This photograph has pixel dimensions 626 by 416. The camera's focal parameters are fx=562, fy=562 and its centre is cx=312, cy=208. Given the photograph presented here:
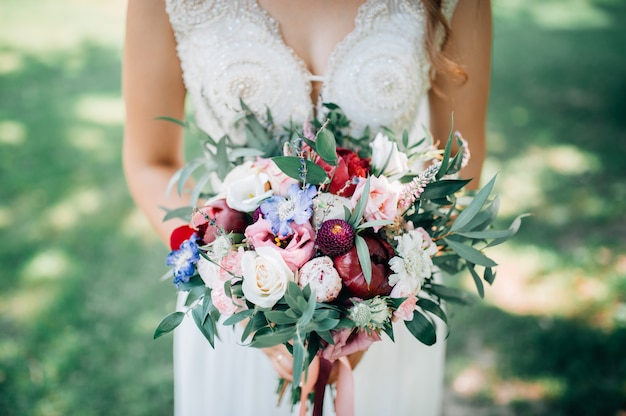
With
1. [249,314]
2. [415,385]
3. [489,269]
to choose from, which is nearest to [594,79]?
[415,385]

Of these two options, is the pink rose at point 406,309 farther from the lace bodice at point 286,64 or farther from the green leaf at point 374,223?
the lace bodice at point 286,64

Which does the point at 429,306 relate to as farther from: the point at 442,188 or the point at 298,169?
the point at 298,169

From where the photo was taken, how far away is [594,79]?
637cm

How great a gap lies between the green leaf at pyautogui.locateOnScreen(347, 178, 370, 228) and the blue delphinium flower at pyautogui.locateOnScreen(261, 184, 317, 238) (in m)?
0.09

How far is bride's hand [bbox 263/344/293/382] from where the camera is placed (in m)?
1.63

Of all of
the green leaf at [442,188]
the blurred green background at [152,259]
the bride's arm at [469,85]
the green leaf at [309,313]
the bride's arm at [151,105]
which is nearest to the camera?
the green leaf at [309,313]

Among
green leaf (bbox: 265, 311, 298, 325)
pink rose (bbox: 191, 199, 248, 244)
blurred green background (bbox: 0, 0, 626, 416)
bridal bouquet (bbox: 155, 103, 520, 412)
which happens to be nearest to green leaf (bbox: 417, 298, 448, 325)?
bridal bouquet (bbox: 155, 103, 520, 412)

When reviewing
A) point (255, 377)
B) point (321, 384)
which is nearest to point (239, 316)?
point (321, 384)

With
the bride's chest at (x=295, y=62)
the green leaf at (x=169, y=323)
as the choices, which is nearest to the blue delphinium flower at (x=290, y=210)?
the green leaf at (x=169, y=323)

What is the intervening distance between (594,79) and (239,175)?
615cm

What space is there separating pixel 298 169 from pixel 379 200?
196 millimetres

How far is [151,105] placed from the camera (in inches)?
72.1

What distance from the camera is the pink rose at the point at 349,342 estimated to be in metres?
1.28

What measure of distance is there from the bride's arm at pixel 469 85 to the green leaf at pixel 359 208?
0.86 m
